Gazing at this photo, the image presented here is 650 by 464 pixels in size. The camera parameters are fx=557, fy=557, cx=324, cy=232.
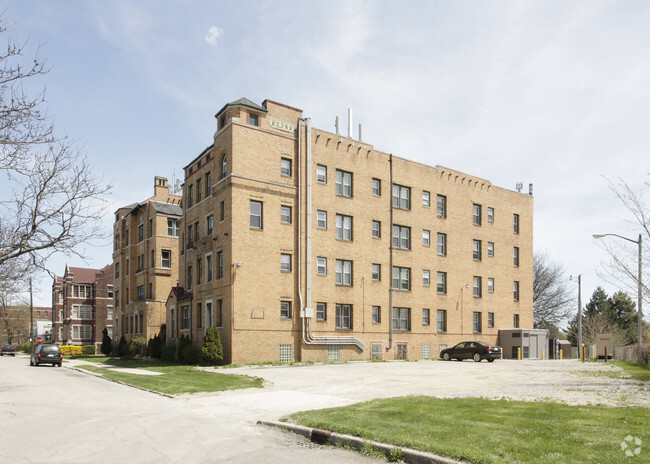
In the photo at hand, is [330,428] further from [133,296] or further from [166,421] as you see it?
[133,296]

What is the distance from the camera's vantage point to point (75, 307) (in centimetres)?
8844

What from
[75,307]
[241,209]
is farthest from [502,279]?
[75,307]

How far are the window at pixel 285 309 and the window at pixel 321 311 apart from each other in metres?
2.18

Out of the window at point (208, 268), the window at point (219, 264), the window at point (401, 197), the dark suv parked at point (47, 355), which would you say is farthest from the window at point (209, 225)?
the dark suv parked at point (47, 355)

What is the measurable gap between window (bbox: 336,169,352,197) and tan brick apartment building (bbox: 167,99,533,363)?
7 cm

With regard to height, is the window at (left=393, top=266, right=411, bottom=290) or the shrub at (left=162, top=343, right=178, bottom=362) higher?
the window at (left=393, top=266, right=411, bottom=290)

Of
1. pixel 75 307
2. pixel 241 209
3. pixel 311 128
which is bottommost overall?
pixel 75 307

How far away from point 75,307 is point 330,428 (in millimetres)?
87746

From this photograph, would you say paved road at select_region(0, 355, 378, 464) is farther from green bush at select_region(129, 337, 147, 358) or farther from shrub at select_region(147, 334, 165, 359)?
green bush at select_region(129, 337, 147, 358)

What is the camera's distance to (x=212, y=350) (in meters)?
32.4

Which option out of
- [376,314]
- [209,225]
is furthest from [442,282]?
[209,225]

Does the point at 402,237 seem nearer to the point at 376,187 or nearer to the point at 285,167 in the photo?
the point at 376,187

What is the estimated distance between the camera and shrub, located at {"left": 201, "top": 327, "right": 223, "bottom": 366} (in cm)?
3238

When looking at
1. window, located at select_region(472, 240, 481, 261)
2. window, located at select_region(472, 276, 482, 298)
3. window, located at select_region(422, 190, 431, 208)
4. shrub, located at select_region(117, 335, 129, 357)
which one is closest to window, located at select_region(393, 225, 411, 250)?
window, located at select_region(422, 190, 431, 208)
